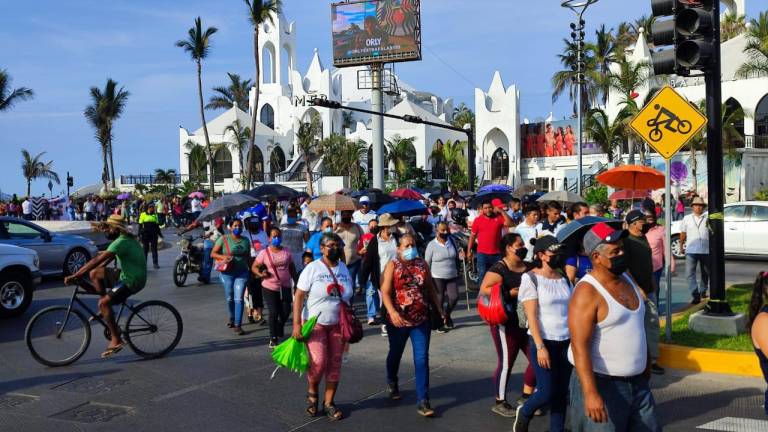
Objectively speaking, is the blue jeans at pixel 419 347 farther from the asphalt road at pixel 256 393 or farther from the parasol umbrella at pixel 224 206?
the parasol umbrella at pixel 224 206

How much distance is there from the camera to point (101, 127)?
203 ft

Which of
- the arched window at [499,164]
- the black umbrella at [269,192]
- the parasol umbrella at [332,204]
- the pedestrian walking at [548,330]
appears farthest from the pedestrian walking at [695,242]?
the arched window at [499,164]

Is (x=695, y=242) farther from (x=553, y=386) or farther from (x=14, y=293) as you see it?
(x=14, y=293)

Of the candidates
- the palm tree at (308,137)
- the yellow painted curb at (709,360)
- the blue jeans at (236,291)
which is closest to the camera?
the yellow painted curb at (709,360)

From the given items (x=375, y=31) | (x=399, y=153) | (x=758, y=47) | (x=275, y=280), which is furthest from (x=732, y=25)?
(x=275, y=280)

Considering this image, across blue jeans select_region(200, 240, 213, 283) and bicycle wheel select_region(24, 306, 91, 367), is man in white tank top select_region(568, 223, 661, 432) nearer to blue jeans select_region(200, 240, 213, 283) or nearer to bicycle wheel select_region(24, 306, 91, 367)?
bicycle wheel select_region(24, 306, 91, 367)

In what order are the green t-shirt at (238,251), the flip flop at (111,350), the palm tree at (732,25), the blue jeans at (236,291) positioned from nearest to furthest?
1. the flip flop at (111,350)
2. the blue jeans at (236,291)
3. the green t-shirt at (238,251)
4. the palm tree at (732,25)

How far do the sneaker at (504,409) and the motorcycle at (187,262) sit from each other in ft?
34.6

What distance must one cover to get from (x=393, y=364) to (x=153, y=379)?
2.81 meters

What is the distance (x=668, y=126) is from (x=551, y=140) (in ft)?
135

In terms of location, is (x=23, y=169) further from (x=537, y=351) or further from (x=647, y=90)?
(x=537, y=351)

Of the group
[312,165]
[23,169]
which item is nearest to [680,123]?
[312,165]

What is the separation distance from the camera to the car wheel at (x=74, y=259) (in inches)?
649

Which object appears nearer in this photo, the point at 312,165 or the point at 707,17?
the point at 707,17
